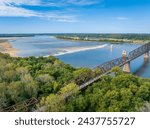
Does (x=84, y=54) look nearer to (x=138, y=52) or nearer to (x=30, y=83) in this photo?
(x=138, y=52)

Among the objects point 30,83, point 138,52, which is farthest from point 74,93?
point 138,52

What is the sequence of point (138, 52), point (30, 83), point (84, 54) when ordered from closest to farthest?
point (30, 83) < point (138, 52) < point (84, 54)

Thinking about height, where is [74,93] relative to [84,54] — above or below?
above

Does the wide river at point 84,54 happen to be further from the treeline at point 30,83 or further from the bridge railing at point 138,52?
the treeline at point 30,83

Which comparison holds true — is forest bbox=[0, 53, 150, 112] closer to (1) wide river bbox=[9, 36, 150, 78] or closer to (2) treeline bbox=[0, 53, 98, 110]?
(2) treeline bbox=[0, 53, 98, 110]

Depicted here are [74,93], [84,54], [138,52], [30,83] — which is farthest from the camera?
[84,54]

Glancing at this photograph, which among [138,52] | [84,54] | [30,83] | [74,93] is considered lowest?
[84,54]

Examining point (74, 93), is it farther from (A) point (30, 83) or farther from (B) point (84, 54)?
(B) point (84, 54)

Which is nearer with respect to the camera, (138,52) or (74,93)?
(74,93)

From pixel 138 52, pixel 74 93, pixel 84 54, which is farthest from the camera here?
pixel 84 54

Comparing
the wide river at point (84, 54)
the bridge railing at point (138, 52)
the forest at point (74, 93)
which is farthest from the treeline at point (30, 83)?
the bridge railing at point (138, 52)

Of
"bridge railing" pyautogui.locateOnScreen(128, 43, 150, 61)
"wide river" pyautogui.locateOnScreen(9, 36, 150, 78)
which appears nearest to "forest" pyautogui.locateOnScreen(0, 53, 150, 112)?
"wide river" pyautogui.locateOnScreen(9, 36, 150, 78)
